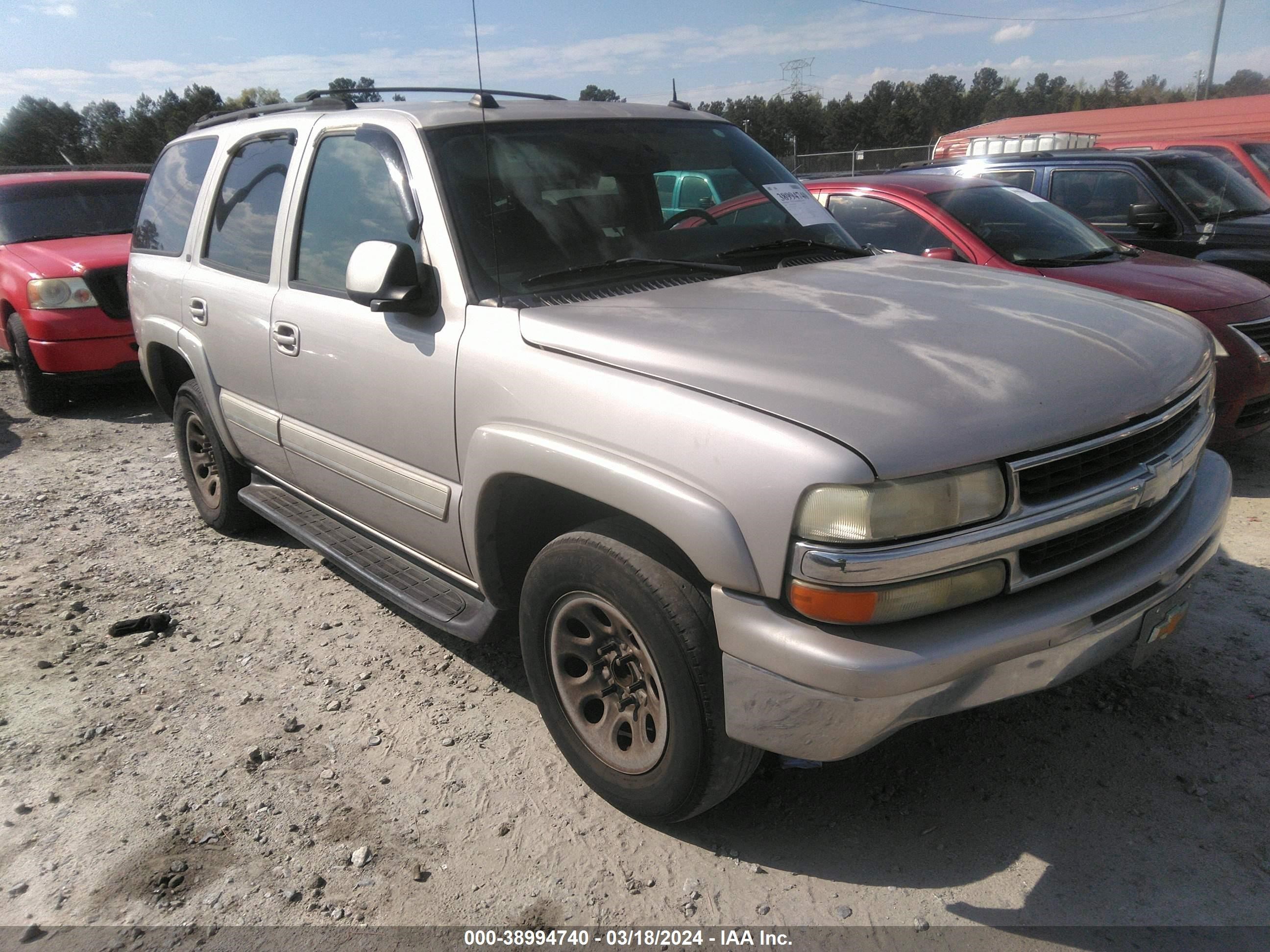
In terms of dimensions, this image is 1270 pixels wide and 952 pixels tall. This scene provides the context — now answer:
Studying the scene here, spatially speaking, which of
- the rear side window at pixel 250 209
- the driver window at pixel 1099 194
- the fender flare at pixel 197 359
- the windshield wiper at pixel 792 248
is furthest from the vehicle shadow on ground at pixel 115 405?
the driver window at pixel 1099 194

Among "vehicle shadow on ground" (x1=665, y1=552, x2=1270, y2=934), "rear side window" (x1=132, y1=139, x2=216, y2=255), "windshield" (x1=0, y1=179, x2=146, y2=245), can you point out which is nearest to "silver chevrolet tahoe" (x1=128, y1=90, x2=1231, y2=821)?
"vehicle shadow on ground" (x1=665, y1=552, x2=1270, y2=934)

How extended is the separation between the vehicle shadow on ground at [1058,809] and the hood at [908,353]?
0.77 m

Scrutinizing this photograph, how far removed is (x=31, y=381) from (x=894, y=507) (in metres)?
8.02

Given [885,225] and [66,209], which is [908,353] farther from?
[66,209]

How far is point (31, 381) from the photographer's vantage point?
7609 millimetres

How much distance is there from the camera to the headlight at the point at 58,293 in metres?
7.27

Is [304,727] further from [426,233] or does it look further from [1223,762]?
[1223,762]

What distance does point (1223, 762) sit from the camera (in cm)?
269

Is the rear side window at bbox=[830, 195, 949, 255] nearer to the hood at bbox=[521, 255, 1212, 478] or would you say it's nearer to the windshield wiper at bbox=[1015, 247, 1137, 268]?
the windshield wiper at bbox=[1015, 247, 1137, 268]

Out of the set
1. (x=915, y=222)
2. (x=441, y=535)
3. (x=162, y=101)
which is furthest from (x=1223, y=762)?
(x=162, y=101)

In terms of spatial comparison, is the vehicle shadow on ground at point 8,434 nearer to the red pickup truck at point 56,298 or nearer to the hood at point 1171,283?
the red pickup truck at point 56,298

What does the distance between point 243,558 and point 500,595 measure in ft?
7.84

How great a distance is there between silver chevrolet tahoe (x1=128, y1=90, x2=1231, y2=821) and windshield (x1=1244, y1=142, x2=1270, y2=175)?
7.06m

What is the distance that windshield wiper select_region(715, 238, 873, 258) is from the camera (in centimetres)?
319
